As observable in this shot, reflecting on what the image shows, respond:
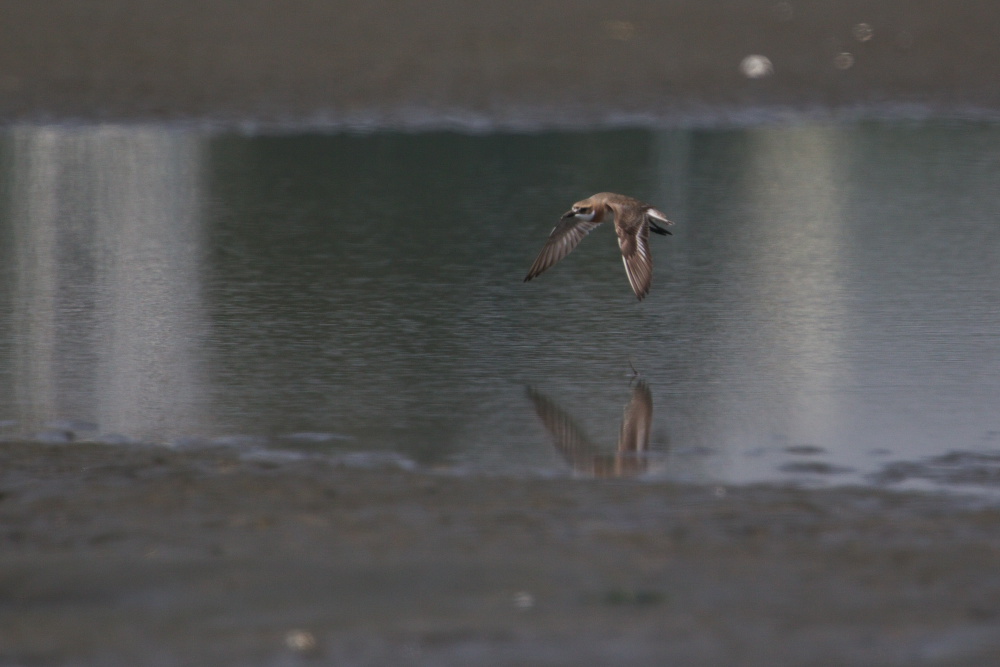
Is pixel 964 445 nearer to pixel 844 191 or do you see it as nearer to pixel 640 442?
pixel 640 442

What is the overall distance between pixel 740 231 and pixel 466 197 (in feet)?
10.4

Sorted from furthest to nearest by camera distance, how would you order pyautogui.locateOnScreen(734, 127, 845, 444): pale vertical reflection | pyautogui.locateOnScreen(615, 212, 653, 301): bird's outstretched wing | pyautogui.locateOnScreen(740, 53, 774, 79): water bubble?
pyautogui.locateOnScreen(740, 53, 774, 79): water bubble, pyautogui.locateOnScreen(615, 212, 653, 301): bird's outstretched wing, pyautogui.locateOnScreen(734, 127, 845, 444): pale vertical reflection

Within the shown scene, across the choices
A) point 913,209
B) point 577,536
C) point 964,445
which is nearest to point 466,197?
point 913,209

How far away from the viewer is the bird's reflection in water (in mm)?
6723

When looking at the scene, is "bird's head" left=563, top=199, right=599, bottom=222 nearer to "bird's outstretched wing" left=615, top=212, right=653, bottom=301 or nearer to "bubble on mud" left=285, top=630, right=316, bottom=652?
"bird's outstretched wing" left=615, top=212, right=653, bottom=301

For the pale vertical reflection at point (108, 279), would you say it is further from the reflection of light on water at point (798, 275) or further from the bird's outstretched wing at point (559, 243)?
the reflection of light on water at point (798, 275)

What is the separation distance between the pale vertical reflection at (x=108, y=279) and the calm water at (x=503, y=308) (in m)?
0.03

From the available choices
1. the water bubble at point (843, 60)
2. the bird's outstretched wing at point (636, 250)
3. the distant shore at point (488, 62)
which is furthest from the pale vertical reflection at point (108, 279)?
the water bubble at point (843, 60)

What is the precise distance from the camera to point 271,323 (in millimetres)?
9859

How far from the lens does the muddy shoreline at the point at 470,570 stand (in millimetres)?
4789

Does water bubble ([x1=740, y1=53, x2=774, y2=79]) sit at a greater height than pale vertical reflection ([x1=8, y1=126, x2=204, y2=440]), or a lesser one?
greater

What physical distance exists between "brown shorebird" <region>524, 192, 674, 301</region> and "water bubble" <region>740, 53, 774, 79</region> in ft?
39.4

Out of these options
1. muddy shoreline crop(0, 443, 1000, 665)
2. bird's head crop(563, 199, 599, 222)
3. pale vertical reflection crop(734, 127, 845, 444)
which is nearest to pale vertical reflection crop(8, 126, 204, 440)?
muddy shoreline crop(0, 443, 1000, 665)

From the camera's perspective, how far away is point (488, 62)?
22047 mm
